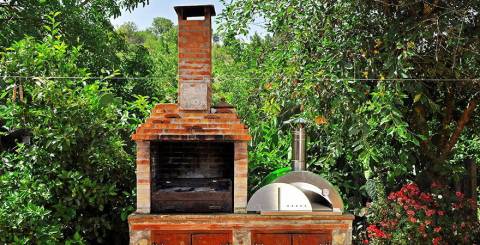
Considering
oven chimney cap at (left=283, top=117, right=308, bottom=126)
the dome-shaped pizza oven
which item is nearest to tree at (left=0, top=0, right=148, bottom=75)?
oven chimney cap at (left=283, top=117, right=308, bottom=126)

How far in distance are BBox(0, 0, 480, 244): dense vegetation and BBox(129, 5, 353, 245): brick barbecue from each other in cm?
63

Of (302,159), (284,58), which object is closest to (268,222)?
(302,159)

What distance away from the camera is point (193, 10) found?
503 cm

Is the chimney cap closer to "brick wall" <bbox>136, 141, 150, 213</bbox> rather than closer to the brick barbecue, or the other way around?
the brick barbecue

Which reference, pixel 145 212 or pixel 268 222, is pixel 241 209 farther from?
pixel 145 212

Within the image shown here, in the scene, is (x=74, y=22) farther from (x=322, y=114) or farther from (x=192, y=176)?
(x=322, y=114)

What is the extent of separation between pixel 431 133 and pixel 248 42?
388cm

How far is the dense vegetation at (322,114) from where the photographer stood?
193 inches

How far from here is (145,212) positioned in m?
4.81

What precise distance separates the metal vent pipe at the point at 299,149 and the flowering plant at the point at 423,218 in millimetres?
1082

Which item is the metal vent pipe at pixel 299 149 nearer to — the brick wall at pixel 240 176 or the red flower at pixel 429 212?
the brick wall at pixel 240 176

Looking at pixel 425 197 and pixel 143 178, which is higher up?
pixel 143 178

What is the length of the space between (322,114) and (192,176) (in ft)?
4.70

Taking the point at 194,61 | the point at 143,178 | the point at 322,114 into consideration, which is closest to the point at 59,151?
the point at 143,178
